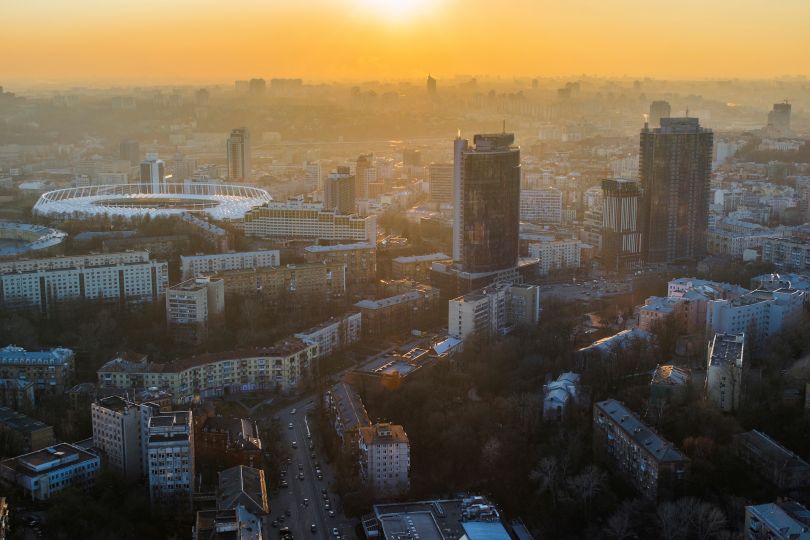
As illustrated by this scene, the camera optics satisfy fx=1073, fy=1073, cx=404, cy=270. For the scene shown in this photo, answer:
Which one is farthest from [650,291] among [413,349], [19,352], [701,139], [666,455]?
[19,352]

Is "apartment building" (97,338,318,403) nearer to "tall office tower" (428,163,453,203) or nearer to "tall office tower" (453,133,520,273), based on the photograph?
"tall office tower" (453,133,520,273)

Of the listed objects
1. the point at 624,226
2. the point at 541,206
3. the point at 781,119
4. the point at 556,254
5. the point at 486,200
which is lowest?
the point at 556,254

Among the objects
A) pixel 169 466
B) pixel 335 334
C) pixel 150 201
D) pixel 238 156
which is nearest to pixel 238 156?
pixel 238 156

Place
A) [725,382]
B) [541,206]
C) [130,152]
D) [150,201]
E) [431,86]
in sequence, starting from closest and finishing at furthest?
1. [725,382]
2. [150,201]
3. [541,206]
4. [130,152]
5. [431,86]

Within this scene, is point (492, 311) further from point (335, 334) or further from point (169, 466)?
point (169, 466)

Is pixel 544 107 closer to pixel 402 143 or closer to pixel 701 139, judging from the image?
pixel 402 143

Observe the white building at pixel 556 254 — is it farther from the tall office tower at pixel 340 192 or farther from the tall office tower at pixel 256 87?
the tall office tower at pixel 256 87
